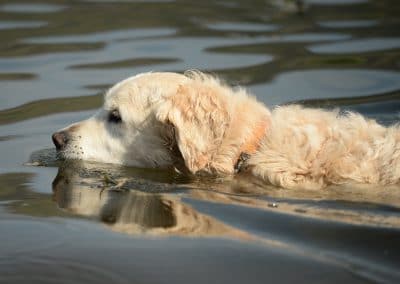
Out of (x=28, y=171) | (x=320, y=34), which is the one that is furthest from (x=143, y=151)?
(x=320, y=34)

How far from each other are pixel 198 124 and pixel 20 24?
839 cm

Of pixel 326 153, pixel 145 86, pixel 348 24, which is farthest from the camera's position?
pixel 348 24

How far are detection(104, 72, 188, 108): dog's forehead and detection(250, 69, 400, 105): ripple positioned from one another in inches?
122

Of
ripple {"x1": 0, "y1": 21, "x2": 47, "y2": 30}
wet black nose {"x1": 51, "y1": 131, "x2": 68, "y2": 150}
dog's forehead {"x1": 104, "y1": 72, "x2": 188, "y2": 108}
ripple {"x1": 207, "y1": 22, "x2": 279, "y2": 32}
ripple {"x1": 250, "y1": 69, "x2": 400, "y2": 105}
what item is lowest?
wet black nose {"x1": 51, "y1": 131, "x2": 68, "y2": 150}

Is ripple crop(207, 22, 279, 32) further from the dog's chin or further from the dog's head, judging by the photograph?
the dog's chin

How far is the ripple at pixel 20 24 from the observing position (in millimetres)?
14484

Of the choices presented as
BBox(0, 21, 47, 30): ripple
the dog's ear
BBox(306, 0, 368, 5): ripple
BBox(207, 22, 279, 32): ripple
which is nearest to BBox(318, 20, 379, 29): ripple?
BBox(207, 22, 279, 32): ripple

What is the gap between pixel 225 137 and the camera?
23.7 ft

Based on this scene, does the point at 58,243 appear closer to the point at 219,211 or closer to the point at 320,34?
the point at 219,211

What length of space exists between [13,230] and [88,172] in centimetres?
179

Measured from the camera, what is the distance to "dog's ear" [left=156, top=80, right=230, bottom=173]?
7.23 m

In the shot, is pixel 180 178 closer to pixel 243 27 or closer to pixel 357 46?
pixel 357 46

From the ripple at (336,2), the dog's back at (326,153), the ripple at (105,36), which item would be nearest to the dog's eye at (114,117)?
the dog's back at (326,153)

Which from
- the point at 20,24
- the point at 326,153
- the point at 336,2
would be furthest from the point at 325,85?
the point at 20,24
